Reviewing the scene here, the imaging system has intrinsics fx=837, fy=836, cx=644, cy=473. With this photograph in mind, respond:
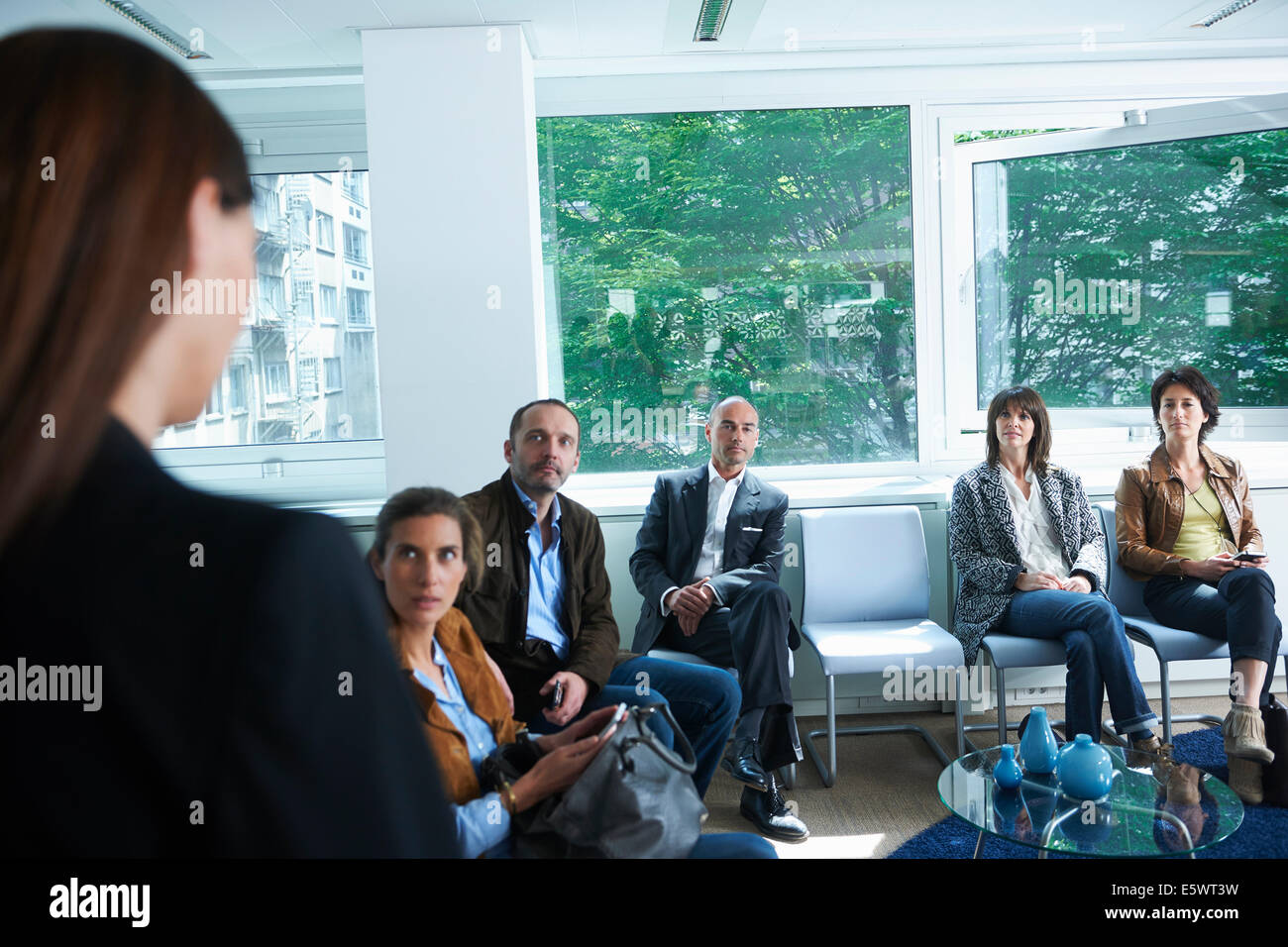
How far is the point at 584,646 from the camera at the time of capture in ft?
6.20

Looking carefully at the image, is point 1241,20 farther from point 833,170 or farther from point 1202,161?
point 833,170

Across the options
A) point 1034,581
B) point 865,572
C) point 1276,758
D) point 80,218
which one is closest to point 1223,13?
point 1034,581

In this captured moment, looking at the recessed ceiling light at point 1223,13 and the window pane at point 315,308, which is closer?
the recessed ceiling light at point 1223,13

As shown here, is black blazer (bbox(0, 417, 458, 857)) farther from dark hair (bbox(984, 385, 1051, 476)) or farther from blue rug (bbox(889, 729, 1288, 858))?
dark hair (bbox(984, 385, 1051, 476))

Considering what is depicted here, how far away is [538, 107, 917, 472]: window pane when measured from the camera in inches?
122

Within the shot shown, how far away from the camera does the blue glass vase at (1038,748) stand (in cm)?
171

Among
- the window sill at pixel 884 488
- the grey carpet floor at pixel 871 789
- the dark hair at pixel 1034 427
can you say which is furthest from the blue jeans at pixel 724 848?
the dark hair at pixel 1034 427

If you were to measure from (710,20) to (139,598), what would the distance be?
9.10 feet

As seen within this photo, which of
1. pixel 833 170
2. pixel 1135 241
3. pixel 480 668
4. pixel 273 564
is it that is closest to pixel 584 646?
pixel 480 668

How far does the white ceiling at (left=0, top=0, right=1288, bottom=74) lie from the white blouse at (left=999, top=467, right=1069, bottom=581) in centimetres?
148

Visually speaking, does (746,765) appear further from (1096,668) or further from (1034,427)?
(1034,427)

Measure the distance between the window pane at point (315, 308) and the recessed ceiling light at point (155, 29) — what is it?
44 centimetres

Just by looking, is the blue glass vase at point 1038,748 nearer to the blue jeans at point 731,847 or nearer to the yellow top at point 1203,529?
the blue jeans at point 731,847

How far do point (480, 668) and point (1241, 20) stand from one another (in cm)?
323
